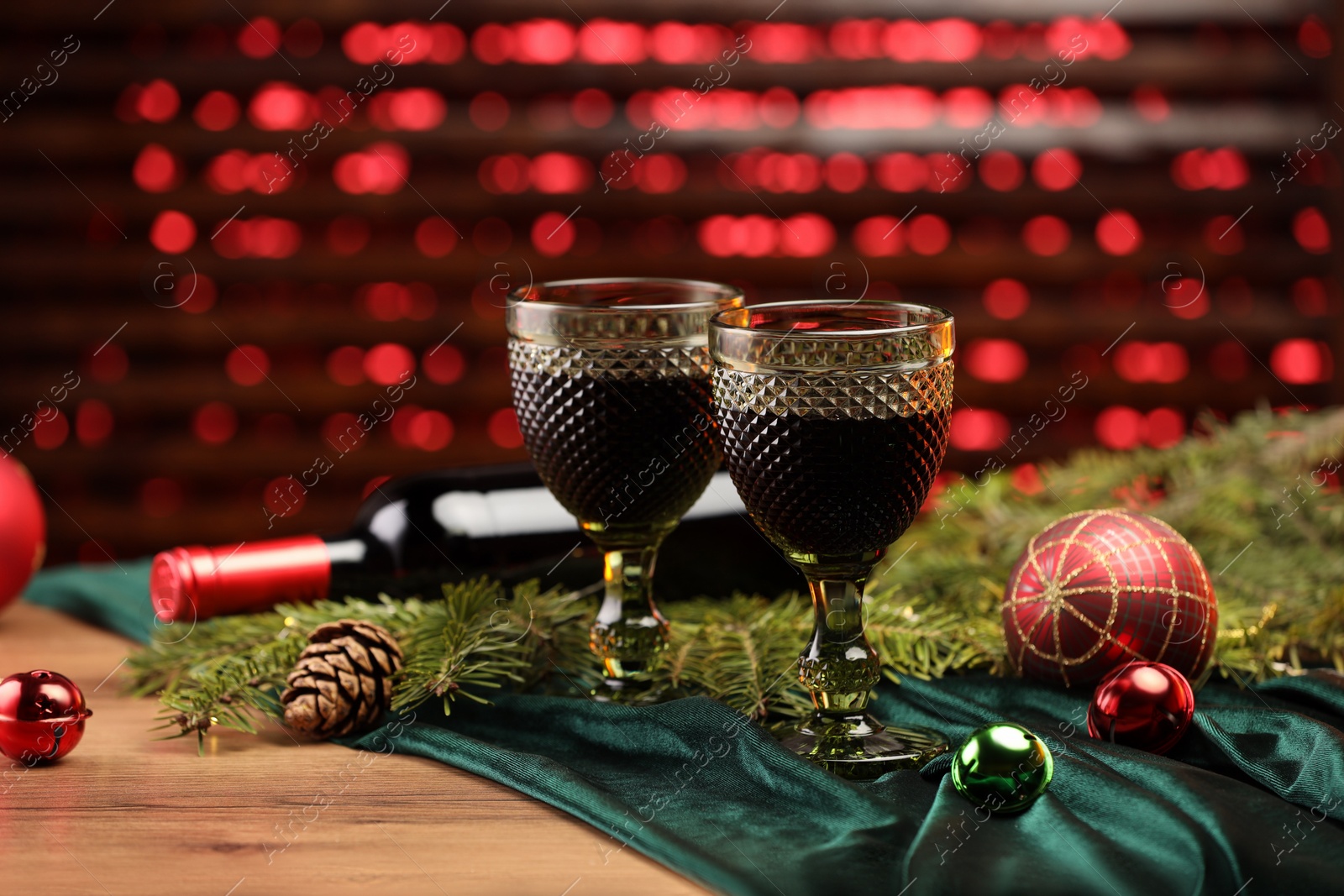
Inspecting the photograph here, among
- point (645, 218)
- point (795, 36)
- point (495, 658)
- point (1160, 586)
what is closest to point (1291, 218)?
point (795, 36)

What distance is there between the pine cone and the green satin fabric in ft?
0.08

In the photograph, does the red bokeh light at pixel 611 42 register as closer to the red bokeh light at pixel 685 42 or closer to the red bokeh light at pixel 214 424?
the red bokeh light at pixel 685 42

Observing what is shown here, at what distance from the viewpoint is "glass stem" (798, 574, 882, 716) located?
0.69 m

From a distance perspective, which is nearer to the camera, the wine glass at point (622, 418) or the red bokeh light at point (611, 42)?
the wine glass at point (622, 418)

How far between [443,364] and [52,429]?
2.68ft

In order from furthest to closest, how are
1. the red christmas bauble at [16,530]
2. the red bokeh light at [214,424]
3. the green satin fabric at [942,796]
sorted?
the red bokeh light at [214,424] → the red christmas bauble at [16,530] → the green satin fabric at [942,796]

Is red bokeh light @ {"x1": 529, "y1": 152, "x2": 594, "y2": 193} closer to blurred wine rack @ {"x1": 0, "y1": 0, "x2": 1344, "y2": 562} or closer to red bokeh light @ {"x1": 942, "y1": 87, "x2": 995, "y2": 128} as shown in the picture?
blurred wine rack @ {"x1": 0, "y1": 0, "x2": 1344, "y2": 562}

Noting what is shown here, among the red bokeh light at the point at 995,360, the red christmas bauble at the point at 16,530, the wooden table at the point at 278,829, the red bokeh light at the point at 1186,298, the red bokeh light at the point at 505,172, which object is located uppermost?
the red bokeh light at the point at 505,172

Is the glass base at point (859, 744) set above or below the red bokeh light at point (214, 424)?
above

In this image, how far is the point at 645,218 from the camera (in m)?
2.53

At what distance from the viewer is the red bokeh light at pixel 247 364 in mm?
2559

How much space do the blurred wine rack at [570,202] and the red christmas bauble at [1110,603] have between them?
1.76 meters

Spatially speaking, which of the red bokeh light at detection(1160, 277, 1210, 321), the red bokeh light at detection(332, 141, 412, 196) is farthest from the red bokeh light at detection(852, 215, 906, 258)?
the red bokeh light at detection(332, 141, 412, 196)

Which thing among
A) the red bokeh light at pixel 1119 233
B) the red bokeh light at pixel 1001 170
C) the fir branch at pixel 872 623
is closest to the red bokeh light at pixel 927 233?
the red bokeh light at pixel 1001 170
